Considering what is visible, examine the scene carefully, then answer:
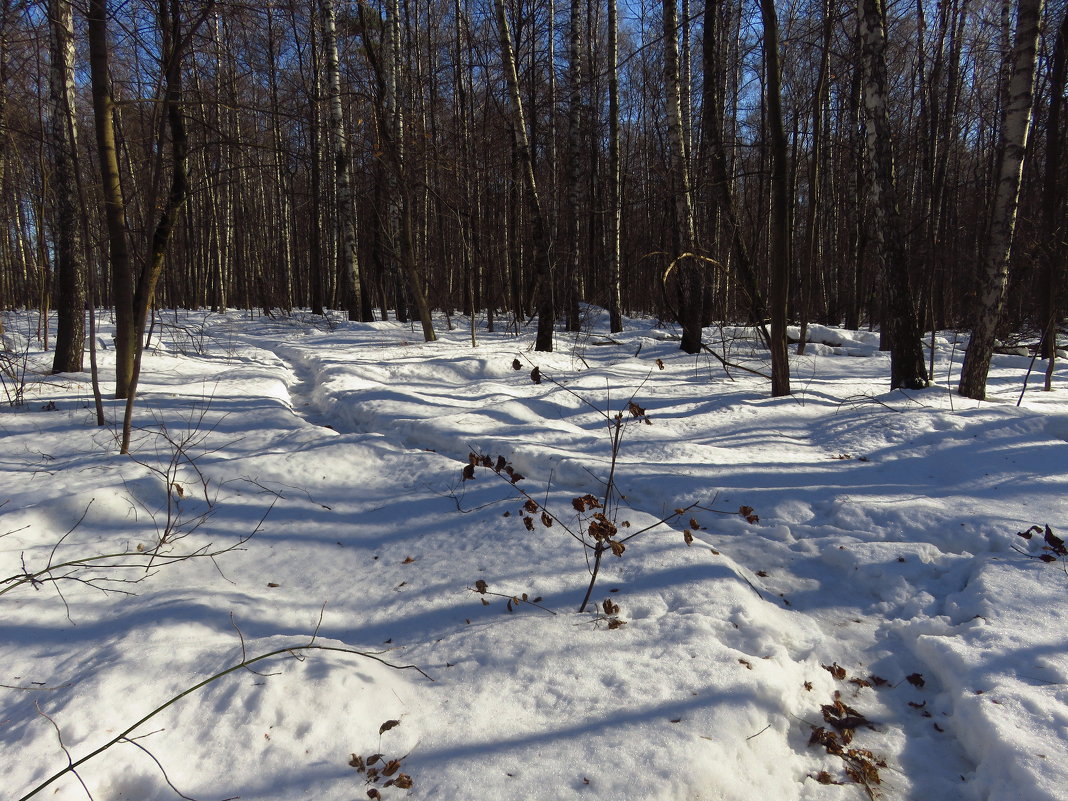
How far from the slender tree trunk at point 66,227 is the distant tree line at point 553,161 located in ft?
0.13

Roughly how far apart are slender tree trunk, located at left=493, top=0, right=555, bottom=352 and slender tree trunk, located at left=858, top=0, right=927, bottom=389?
4.82 metres

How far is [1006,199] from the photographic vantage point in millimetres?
5699

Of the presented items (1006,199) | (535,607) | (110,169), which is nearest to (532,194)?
(110,169)

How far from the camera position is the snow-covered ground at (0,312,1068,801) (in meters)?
1.99

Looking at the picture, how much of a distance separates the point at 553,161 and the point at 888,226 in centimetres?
959

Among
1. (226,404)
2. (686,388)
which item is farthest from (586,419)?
(226,404)

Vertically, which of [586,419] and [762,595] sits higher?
[586,419]

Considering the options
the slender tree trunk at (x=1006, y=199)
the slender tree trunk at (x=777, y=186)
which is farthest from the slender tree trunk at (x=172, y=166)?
the slender tree trunk at (x=1006, y=199)

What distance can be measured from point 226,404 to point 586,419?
4045 millimetres

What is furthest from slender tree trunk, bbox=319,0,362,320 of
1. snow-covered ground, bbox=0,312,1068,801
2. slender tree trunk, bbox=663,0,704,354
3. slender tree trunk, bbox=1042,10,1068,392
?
slender tree trunk, bbox=1042,10,1068,392

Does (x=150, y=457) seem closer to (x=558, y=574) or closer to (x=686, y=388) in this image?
(x=558, y=574)

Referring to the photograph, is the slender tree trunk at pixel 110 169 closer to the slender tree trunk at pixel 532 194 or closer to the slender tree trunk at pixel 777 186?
the slender tree trunk at pixel 532 194

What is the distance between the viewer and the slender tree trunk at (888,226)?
599cm

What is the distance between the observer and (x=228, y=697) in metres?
2.20
